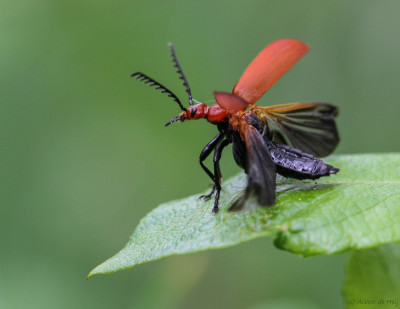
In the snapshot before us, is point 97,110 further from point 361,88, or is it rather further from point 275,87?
point 361,88

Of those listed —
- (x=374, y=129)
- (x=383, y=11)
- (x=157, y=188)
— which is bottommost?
(x=374, y=129)

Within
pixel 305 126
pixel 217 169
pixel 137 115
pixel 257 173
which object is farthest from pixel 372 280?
pixel 137 115

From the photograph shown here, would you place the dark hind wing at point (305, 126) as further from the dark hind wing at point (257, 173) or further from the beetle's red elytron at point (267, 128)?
the dark hind wing at point (257, 173)

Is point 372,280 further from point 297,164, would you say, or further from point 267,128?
point 267,128

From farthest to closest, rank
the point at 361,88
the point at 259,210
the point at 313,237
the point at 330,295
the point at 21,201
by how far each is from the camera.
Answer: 1. the point at 361,88
2. the point at 21,201
3. the point at 330,295
4. the point at 259,210
5. the point at 313,237

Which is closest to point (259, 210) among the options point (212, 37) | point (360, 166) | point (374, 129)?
point (360, 166)

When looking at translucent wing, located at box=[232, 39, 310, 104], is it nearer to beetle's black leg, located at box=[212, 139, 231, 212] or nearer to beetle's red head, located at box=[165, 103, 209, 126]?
beetle's red head, located at box=[165, 103, 209, 126]

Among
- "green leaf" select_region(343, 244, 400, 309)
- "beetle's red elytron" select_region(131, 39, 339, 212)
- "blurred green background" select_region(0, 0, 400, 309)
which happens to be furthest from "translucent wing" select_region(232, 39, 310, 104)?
"blurred green background" select_region(0, 0, 400, 309)
